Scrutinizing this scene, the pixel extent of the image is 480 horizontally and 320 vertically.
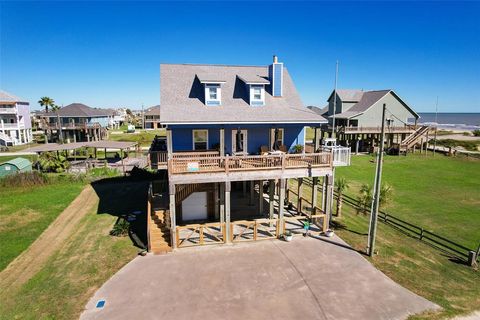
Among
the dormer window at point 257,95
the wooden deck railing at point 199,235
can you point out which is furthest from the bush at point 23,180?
the dormer window at point 257,95

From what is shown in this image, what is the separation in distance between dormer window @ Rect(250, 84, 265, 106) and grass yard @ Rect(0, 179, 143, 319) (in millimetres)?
11474

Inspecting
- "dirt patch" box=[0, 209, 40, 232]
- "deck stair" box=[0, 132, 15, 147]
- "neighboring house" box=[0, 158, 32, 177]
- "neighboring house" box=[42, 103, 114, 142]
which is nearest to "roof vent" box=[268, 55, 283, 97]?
"dirt patch" box=[0, 209, 40, 232]

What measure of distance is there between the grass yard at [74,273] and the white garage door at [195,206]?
3.23 m

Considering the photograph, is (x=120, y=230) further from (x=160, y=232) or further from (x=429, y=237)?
(x=429, y=237)

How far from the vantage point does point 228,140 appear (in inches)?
789

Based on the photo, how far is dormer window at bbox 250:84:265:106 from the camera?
66.8ft

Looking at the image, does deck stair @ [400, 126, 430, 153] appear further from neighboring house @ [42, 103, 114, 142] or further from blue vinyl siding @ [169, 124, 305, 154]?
neighboring house @ [42, 103, 114, 142]

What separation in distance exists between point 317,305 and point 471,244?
12424 millimetres

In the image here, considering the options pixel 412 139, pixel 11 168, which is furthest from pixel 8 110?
pixel 412 139

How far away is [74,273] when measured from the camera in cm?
1412

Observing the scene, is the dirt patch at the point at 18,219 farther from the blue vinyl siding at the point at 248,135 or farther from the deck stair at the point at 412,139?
the deck stair at the point at 412,139

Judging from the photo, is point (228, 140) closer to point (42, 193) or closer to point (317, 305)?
point (317, 305)

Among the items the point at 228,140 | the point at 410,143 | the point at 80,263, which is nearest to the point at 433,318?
the point at 228,140

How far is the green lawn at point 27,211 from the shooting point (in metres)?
17.8
